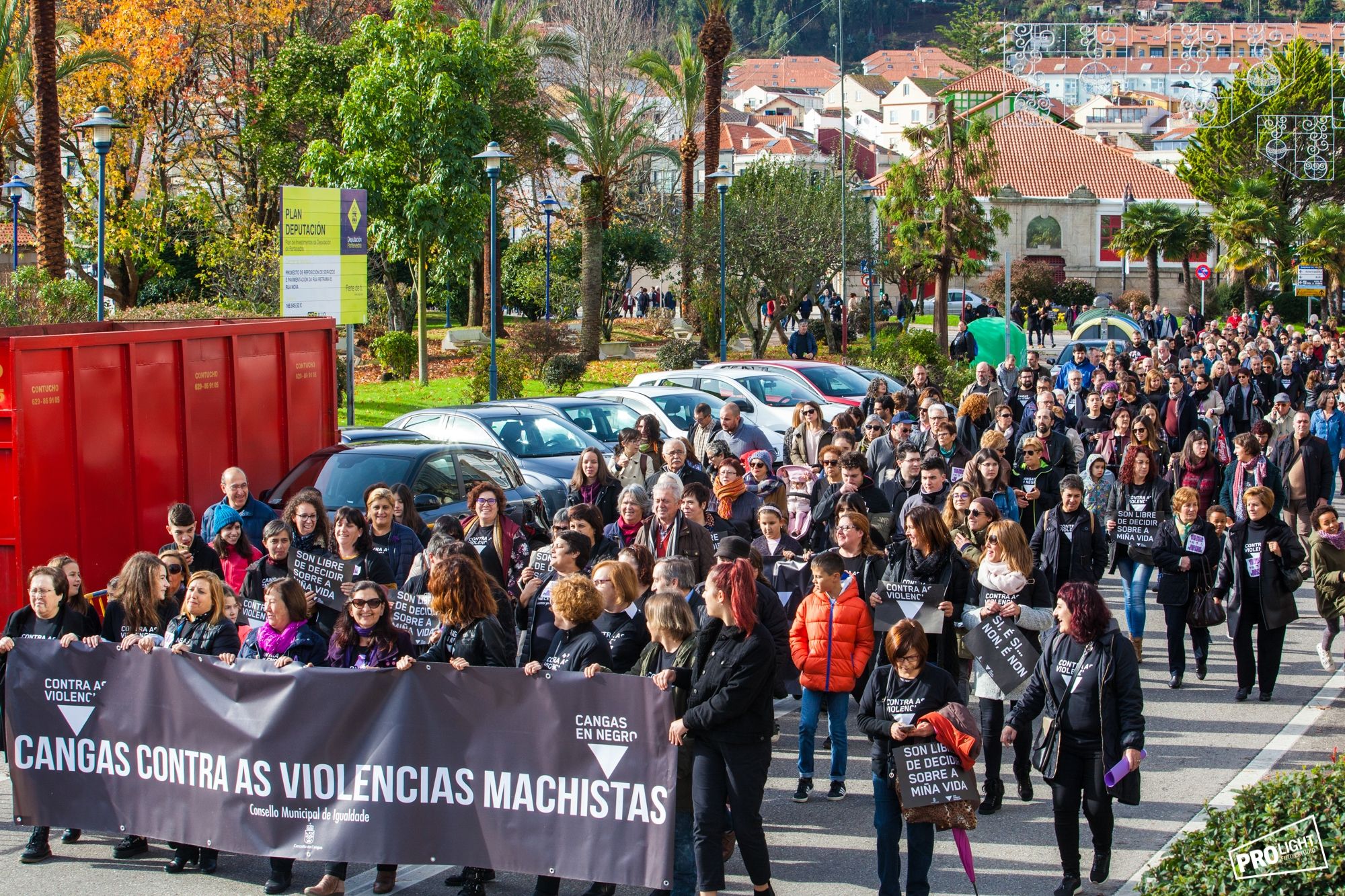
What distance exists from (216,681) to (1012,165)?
73.9m

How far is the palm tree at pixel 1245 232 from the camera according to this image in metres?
57.1

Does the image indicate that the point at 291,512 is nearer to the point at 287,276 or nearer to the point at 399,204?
the point at 287,276

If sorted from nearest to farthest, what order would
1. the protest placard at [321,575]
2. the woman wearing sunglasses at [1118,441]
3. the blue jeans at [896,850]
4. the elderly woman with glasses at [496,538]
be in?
the blue jeans at [896,850], the protest placard at [321,575], the elderly woman with glasses at [496,538], the woman wearing sunglasses at [1118,441]

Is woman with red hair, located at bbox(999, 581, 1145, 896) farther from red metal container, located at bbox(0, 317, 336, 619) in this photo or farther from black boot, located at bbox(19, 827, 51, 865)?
red metal container, located at bbox(0, 317, 336, 619)

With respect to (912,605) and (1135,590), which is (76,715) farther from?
(1135,590)

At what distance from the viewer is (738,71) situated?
17900cm

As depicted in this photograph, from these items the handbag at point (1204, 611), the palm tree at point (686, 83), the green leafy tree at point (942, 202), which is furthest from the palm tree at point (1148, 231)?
the handbag at point (1204, 611)

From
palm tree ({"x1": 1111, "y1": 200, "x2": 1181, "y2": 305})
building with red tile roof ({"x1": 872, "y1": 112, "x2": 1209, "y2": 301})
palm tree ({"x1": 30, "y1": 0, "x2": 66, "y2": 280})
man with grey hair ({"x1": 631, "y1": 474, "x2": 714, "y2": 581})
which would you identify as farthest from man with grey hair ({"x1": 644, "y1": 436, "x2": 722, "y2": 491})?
building with red tile roof ({"x1": 872, "y1": 112, "x2": 1209, "y2": 301})

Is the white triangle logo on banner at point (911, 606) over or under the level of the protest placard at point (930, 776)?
over

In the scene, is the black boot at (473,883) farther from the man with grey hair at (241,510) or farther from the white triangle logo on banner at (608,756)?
the man with grey hair at (241,510)

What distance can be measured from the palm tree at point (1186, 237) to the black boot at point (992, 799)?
55849mm

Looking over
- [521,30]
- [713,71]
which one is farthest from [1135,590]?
[521,30]

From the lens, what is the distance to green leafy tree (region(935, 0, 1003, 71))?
132 meters

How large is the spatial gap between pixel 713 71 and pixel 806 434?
89.7 feet
